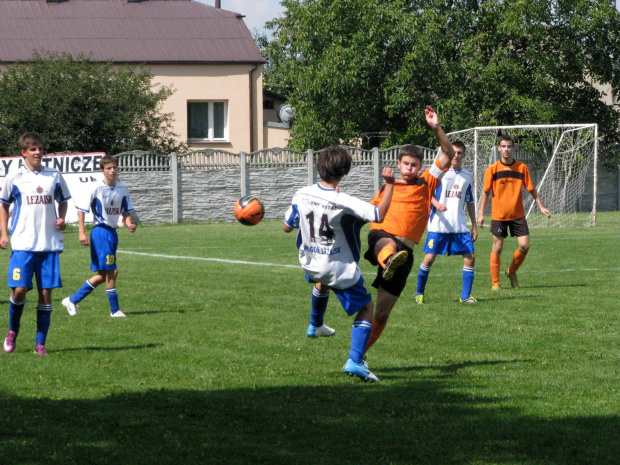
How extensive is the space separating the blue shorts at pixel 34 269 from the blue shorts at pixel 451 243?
5050 millimetres

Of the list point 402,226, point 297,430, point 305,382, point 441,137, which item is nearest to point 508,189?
point 402,226

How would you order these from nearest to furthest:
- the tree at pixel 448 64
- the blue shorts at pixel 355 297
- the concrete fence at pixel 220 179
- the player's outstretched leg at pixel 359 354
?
the player's outstretched leg at pixel 359 354 → the blue shorts at pixel 355 297 → the concrete fence at pixel 220 179 → the tree at pixel 448 64

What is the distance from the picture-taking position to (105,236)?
1009 cm

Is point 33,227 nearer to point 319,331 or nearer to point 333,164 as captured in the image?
point 319,331

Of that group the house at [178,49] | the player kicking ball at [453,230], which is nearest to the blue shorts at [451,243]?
the player kicking ball at [453,230]

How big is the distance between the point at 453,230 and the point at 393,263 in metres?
4.68

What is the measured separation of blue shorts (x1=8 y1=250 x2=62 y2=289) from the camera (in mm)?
7594

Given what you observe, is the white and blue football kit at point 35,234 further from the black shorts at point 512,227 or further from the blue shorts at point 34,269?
the black shorts at point 512,227

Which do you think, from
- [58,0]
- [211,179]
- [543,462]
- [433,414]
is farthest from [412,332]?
[58,0]

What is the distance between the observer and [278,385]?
6.27m

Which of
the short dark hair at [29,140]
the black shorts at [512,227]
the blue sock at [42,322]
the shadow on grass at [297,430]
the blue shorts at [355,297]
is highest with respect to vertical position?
the short dark hair at [29,140]

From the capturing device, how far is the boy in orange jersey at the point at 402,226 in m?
6.75

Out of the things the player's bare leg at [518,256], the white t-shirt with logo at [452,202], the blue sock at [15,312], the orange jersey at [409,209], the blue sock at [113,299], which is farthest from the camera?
the player's bare leg at [518,256]

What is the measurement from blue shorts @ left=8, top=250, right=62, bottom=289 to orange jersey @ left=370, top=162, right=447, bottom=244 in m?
2.82
